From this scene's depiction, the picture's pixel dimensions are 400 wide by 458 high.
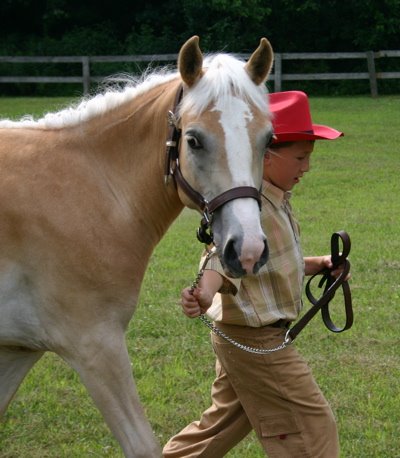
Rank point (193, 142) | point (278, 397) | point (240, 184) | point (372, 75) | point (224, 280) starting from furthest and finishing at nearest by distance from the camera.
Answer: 1. point (372, 75)
2. point (278, 397)
3. point (224, 280)
4. point (193, 142)
5. point (240, 184)

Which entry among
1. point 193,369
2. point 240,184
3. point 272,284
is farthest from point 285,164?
point 193,369

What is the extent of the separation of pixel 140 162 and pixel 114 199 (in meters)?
0.17

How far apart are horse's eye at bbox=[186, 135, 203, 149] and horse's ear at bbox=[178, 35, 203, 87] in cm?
23

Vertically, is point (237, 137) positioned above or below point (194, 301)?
above

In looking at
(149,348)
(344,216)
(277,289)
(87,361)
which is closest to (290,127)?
(277,289)

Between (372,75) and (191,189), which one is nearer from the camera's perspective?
(191,189)

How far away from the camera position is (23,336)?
3172 mm

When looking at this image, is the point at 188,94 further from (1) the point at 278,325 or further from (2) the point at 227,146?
(1) the point at 278,325

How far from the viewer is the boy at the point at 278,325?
338 centimetres

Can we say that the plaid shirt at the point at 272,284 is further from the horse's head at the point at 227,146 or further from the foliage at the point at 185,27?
the foliage at the point at 185,27

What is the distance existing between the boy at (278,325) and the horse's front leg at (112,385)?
0.47 m

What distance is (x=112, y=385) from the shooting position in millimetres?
3088

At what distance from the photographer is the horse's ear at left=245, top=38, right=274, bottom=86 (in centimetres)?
312

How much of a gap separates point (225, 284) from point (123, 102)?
2.66 feet
